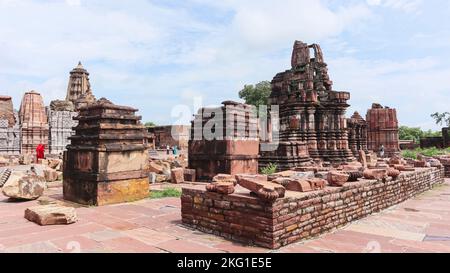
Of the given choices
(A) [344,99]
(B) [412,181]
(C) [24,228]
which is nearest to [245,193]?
(C) [24,228]

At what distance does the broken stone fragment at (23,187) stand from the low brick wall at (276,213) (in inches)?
137

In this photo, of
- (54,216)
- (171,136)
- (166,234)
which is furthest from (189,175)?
(171,136)

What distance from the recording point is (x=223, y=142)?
8383 mm

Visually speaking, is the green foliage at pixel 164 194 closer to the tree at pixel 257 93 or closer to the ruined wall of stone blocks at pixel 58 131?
the ruined wall of stone blocks at pixel 58 131

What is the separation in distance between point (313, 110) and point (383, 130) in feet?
28.1

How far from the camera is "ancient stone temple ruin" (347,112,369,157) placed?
16.6 meters

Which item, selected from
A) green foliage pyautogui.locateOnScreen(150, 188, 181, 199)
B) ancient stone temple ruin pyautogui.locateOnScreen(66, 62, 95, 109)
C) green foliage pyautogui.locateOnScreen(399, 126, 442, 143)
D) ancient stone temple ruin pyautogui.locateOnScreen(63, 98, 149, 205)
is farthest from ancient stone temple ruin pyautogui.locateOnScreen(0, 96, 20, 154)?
green foliage pyautogui.locateOnScreen(399, 126, 442, 143)

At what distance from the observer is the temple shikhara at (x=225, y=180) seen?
139 inches

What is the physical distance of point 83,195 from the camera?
227 inches

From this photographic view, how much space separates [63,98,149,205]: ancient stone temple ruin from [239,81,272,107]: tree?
3691 cm

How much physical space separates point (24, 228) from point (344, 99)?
12297mm

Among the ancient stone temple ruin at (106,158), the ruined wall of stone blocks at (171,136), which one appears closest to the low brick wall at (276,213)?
the ancient stone temple ruin at (106,158)

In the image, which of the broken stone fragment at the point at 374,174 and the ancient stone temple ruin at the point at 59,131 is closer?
the broken stone fragment at the point at 374,174

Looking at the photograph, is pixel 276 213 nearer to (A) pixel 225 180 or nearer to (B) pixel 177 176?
(A) pixel 225 180
